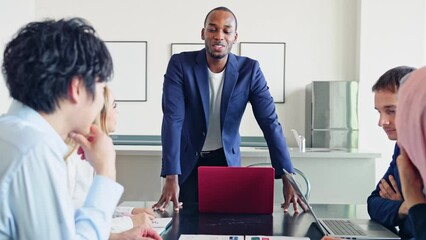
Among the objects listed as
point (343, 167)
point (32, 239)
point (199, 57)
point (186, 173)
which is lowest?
point (343, 167)

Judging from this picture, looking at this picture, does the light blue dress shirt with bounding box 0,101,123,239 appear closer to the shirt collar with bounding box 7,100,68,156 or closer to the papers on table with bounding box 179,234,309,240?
the shirt collar with bounding box 7,100,68,156

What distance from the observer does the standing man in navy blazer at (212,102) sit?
6.81 feet

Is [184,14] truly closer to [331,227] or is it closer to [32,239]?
[331,227]

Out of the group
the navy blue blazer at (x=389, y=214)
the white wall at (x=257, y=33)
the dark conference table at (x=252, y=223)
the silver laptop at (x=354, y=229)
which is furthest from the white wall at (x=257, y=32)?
the silver laptop at (x=354, y=229)

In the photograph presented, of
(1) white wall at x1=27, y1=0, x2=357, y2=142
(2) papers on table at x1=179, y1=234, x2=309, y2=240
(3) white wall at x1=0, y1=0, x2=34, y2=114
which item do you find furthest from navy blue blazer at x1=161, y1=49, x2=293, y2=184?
(1) white wall at x1=27, y1=0, x2=357, y2=142

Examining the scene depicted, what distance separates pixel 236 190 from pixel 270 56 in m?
3.52

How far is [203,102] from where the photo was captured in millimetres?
2107

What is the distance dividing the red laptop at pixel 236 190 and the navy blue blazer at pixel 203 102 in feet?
1.52

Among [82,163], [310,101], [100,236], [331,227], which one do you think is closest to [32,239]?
[100,236]

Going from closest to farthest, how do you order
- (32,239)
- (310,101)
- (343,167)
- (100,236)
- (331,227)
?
1. (32,239)
2. (100,236)
3. (331,227)
4. (343,167)
5. (310,101)

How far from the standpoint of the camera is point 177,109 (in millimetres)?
2080

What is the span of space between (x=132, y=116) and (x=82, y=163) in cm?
370

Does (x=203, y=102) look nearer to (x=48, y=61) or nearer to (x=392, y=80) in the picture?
(x=392, y=80)

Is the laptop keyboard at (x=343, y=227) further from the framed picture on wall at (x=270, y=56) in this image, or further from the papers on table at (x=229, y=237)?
the framed picture on wall at (x=270, y=56)
